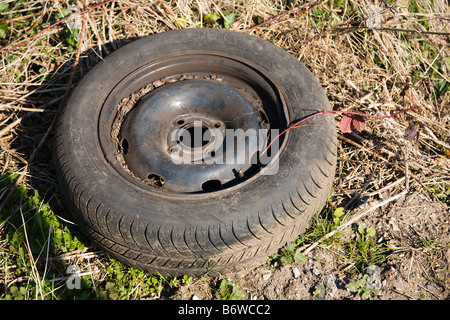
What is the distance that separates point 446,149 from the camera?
327 cm

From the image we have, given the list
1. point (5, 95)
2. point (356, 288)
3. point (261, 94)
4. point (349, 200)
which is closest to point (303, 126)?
point (261, 94)

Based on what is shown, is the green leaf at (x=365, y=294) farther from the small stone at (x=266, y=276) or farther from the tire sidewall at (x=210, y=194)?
the tire sidewall at (x=210, y=194)

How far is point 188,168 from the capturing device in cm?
261

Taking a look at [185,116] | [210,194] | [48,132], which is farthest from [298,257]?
[48,132]

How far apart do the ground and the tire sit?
25 cm

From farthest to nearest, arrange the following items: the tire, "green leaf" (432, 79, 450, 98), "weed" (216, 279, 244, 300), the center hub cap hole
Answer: "green leaf" (432, 79, 450, 98)
the center hub cap hole
"weed" (216, 279, 244, 300)
the tire

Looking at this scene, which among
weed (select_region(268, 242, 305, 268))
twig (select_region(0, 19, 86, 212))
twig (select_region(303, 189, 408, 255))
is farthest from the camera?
twig (select_region(0, 19, 86, 212))

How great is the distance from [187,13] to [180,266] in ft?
7.74

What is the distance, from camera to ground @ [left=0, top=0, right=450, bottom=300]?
260 cm

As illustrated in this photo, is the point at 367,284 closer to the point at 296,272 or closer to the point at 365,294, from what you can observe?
the point at 365,294

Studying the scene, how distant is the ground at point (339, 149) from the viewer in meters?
2.60

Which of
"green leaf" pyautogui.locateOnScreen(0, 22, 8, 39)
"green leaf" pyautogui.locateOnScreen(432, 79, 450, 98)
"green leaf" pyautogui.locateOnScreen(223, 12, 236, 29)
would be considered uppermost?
"green leaf" pyautogui.locateOnScreen(0, 22, 8, 39)

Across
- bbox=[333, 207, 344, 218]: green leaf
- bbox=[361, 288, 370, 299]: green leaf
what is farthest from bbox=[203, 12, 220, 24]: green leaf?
bbox=[361, 288, 370, 299]: green leaf

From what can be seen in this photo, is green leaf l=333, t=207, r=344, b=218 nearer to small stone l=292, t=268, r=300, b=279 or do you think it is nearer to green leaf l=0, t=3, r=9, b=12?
small stone l=292, t=268, r=300, b=279
